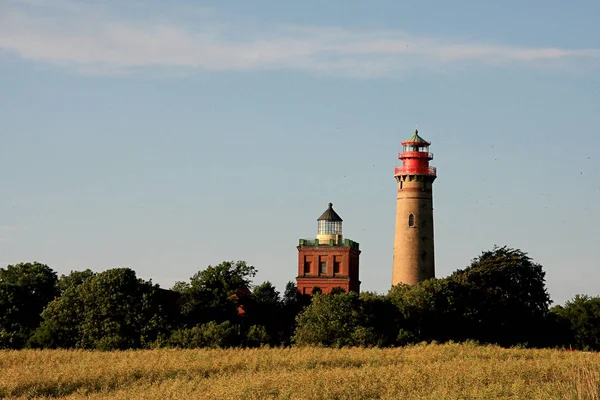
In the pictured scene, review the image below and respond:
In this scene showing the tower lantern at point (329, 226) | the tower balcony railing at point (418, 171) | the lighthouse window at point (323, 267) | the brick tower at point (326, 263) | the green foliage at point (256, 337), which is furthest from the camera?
the tower lantern at point (329, 226)

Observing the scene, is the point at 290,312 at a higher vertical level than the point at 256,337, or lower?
higher

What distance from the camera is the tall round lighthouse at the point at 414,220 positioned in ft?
274

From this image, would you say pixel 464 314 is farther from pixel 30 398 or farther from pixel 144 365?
pixel 30 398

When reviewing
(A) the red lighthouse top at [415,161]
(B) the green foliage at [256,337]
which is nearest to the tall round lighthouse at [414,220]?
(A) the red lighthouse top at [415,161]

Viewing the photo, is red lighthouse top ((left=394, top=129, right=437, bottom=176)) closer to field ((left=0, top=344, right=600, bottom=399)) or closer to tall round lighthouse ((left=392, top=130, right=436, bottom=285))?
tall round lighthouse ((left=392, top=130, right=436, bottom=285))

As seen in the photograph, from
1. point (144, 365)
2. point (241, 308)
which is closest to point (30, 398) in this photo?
point (144, 365)

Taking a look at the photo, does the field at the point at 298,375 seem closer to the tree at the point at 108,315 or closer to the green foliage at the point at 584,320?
the tree at the point at 108,315

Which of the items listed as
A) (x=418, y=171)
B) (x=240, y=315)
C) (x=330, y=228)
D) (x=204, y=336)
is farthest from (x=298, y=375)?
(x=330, y=228)

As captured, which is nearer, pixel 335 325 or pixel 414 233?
pixel 335 325

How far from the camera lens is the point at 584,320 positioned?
7862 cm

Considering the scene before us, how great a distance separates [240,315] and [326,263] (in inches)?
875

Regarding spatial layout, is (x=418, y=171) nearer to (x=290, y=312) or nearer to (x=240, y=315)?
(x=290, y=312)

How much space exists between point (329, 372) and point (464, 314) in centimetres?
3636

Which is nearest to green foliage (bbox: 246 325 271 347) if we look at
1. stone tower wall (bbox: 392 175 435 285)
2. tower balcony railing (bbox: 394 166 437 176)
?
stone tower wall (bbox: 392 175 435 285)
